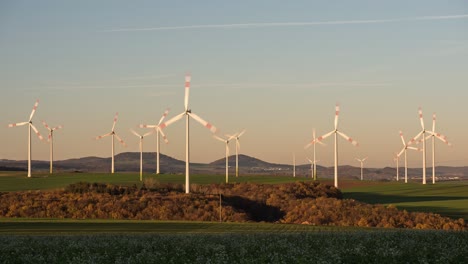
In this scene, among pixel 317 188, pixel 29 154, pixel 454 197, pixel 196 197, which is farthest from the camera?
pixel 29 154

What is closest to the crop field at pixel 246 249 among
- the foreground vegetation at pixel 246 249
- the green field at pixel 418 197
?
the foreground vegetation at pixel 246 249

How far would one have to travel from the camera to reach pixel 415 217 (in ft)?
276

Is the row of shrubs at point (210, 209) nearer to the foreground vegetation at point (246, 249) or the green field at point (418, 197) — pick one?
the green field at point (418, 197)

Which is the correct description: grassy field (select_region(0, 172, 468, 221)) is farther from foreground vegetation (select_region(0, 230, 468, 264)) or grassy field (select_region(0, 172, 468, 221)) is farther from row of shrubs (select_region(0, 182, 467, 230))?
foreground vegetation (select_region(0, 230, 468, 264))

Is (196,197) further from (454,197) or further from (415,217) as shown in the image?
(454,197)

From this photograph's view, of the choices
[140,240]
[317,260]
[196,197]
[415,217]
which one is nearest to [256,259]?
[317,260]

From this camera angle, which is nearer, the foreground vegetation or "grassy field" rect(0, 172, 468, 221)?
the foreground vegetation

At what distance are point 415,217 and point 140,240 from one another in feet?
156

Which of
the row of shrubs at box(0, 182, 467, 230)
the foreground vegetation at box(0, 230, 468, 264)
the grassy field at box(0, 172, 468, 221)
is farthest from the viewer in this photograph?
the grassy field at box(0, 172, 468, 221)

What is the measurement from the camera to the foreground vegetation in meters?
35.3

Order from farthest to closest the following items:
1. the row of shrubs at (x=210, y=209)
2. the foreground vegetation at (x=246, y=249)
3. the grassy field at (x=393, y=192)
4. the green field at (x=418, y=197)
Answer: the grassy field at (x=393, y=192) → the green field at (x=418, y=197) → the row of shrubs at (x=210, y=209) → the foreground vegetation at (x=246, y=249)

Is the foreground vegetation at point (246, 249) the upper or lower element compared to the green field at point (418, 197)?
upper

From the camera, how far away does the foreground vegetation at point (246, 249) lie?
116 feet

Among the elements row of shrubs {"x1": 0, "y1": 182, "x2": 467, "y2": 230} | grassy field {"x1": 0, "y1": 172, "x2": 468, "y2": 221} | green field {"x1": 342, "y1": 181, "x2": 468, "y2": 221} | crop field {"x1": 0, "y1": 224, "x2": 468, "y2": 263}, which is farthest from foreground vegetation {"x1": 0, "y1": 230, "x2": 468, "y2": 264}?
grassy field {"x1": 0, "y1": 172, "x2": 468, "y2": 221}
